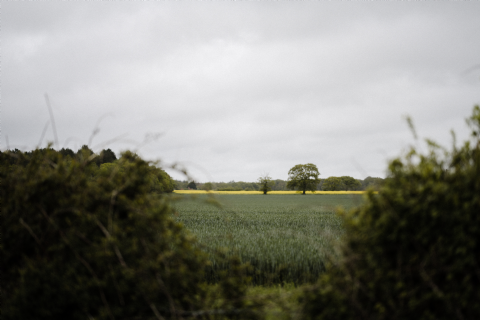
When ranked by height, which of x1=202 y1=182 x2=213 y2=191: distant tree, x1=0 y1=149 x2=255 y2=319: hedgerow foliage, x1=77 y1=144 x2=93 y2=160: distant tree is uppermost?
x1=77 y1=144 x2=93 y2=160: distant tree

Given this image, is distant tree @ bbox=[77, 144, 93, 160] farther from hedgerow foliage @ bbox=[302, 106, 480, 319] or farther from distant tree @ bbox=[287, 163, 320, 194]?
distant tree @ bbox=[287, 163, 320, 194]

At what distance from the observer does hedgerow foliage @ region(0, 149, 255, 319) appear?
319 centimetres

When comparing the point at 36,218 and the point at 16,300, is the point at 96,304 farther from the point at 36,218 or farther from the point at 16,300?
the point at 36,218

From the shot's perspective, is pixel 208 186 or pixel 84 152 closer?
pixel 84 152

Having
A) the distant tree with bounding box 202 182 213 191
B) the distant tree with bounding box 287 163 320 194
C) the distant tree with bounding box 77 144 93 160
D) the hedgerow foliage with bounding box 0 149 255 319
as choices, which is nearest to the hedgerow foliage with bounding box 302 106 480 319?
the hedgerow foliage with bounding box 0 149 255 319

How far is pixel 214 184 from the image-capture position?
4129 mm

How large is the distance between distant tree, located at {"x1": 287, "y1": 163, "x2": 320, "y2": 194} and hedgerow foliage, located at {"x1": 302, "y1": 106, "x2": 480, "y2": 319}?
106851 millimetres

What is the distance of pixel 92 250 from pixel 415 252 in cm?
379

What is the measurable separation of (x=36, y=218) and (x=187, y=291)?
7.70ft

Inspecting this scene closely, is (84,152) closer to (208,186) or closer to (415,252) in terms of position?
(208,186)

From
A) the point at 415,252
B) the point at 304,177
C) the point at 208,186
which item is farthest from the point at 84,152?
the point at 304,177

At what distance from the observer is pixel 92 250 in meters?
3.32

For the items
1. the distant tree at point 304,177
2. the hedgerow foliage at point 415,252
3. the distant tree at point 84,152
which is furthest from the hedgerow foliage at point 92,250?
the distant tree at point 304,177

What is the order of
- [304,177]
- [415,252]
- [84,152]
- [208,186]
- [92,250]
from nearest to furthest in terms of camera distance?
[415,252], [92,250], [84,152], [208,186], [304,177]
